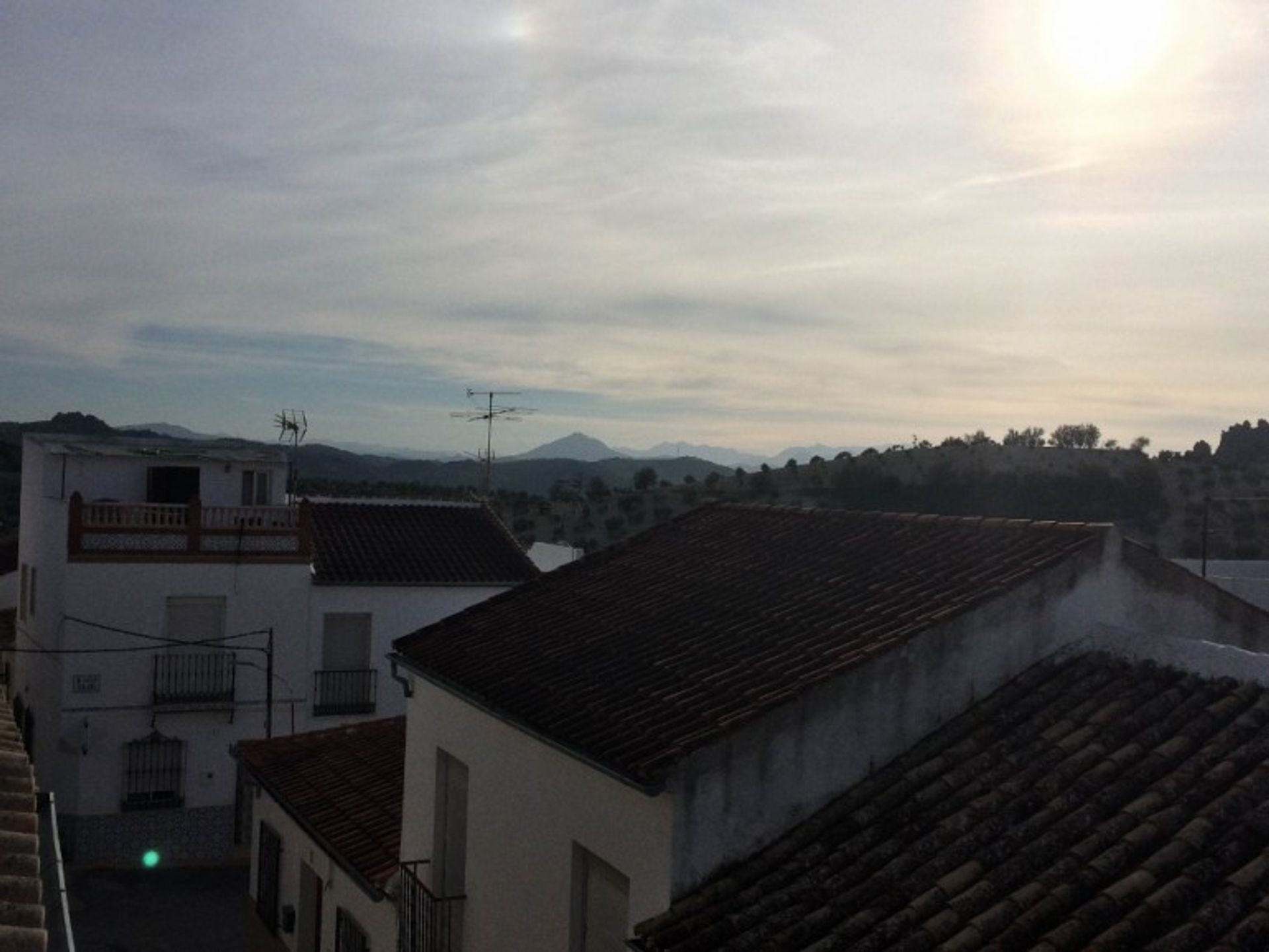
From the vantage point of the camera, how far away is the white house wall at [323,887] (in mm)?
10734

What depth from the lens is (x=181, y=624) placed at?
22578mm

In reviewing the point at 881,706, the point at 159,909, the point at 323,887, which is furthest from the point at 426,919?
the point at 159,909

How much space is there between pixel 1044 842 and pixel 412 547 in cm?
2172

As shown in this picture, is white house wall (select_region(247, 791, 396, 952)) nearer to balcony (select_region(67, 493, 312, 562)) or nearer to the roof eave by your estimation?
the roof eave

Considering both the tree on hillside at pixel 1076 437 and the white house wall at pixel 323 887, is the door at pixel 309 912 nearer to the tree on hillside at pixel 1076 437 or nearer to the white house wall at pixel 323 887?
the white house wall at pixel 323 887

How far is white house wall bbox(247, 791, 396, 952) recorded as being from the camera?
10.7 m

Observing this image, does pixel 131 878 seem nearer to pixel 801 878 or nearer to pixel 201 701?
pixel 201 701

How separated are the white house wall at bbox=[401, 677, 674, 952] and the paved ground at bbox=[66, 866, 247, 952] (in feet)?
33.8

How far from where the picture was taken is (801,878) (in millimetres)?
6133

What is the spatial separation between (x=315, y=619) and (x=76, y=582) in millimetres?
4488

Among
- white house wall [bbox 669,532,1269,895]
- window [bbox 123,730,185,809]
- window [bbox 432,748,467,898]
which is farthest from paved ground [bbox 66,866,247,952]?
white house wall [bbox 669,532,1269,895]

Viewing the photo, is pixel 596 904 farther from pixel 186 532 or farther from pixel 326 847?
pixel 186 532

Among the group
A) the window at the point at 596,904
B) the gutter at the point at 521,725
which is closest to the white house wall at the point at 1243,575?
the gutter at the point at 521,725

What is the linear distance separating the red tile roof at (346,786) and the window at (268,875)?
0.76m
